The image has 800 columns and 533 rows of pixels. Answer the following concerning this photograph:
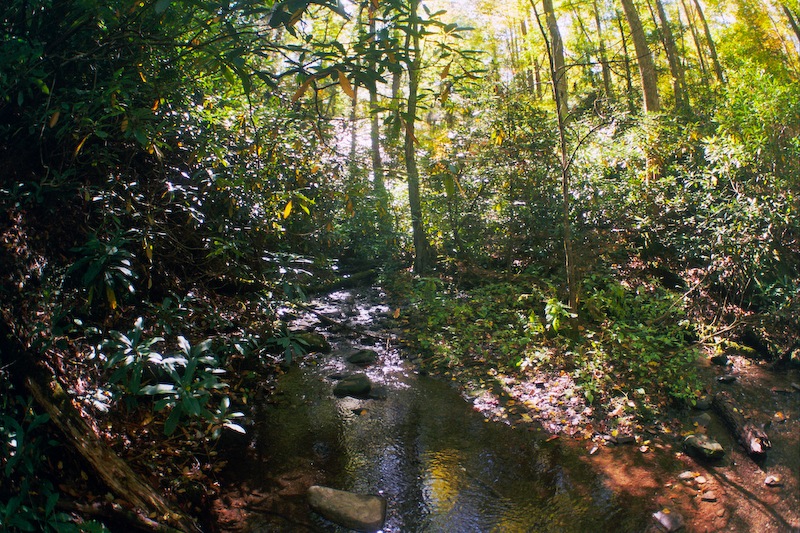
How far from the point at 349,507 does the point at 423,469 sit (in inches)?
35.9

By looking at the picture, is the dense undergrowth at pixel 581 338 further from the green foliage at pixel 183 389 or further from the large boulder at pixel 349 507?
the green foliage at pixel 183 389

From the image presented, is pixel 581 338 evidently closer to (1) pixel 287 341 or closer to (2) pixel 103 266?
(1) pixel 287 341

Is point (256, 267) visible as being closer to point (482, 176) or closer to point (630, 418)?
point (630, 418)

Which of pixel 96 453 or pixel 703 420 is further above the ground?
pixel 96 453

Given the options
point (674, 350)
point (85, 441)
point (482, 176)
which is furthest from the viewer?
point (482, 176)

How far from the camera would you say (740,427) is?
496cm

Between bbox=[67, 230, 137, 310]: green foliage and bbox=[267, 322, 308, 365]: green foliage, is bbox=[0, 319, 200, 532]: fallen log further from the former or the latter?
bbox=[267, 322, 308, 365]: green foliage

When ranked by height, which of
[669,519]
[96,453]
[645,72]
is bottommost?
[669,519]

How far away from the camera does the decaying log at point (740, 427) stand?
4656mm

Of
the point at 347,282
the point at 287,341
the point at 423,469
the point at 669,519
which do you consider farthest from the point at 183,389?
the point at 347,282

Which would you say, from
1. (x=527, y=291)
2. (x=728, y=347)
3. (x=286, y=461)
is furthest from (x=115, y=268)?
(x=728, y=347)

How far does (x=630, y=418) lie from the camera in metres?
5.19

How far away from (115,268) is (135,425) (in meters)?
1.35

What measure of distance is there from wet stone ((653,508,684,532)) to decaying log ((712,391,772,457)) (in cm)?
139
